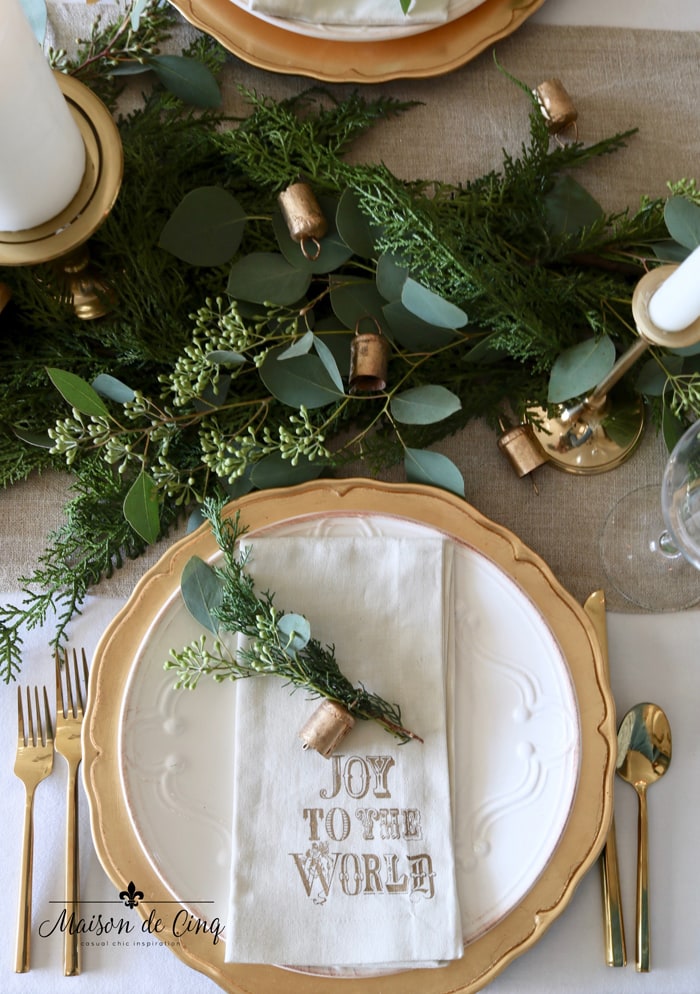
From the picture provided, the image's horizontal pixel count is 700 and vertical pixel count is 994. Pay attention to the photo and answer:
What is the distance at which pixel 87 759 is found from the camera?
27.9 inches

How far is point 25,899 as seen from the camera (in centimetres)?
72

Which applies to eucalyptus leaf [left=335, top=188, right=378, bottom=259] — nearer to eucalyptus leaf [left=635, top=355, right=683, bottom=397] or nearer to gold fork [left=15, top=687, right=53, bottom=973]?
eucalyptus leaf [left=635, top=355, right=683, bottom=397]

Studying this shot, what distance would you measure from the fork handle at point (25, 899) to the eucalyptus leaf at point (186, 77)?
28.9 inches

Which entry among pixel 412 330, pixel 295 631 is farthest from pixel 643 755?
pixel 412 330

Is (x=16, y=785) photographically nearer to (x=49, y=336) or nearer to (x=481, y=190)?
(x=49, y=336)

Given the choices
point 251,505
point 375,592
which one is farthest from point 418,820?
point 251,505

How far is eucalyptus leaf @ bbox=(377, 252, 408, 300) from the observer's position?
30.0 inches

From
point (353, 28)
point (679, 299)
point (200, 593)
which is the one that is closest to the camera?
point (679, 299)

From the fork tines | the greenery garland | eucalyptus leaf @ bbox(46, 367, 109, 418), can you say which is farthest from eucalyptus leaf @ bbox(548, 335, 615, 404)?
the fork tines

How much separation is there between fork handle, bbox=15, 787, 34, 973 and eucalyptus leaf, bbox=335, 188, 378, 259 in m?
0.62

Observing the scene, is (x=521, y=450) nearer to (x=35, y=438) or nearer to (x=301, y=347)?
(x=301, y=347)

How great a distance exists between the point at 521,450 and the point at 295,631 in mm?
306

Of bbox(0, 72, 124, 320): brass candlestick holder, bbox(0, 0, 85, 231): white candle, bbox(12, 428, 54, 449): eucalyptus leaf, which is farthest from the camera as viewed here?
bbox(12, 428, 54, 449): eucalyptus leaf

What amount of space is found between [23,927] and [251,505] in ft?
1.44
